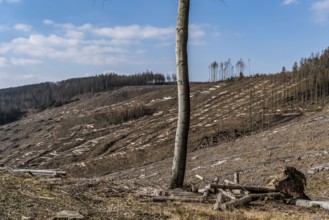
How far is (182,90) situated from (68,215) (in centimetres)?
517

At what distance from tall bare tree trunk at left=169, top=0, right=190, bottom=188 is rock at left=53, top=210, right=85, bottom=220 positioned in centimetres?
437

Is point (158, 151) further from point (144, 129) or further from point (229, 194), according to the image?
point (229, 194)

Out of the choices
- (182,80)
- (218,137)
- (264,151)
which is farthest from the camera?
(218,137)

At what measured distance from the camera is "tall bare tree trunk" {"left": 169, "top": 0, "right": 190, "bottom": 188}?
1095 centimetres

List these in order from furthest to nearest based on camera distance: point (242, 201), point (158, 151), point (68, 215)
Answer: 1. point (158, 151)
2. point (242, 201)
3. point (68, 215)

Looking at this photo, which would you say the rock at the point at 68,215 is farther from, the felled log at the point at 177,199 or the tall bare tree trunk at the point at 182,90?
the tall bare tree trunk at the point at 182,90

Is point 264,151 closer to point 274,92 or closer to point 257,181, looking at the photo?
point 257,181

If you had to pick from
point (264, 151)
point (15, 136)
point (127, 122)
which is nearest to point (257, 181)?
point (264, 151)

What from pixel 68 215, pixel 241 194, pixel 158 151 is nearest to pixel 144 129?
pixel 158 151

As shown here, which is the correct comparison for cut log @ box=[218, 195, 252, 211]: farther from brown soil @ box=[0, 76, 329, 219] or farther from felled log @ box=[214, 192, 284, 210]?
brown soil @ box=[0, 76, 329, 219]

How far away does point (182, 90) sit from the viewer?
36.0 feet

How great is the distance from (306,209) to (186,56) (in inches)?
182

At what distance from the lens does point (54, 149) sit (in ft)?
272

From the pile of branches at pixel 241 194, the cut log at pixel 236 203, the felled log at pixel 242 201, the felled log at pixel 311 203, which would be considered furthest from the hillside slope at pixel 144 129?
the cut log at pixel 236 203
